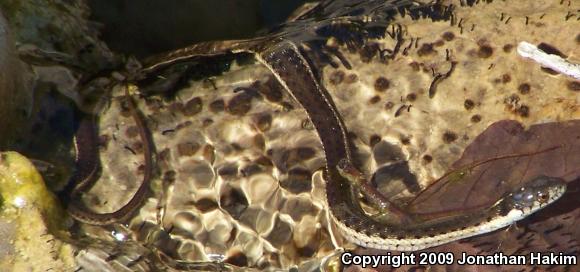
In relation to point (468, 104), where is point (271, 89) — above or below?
above

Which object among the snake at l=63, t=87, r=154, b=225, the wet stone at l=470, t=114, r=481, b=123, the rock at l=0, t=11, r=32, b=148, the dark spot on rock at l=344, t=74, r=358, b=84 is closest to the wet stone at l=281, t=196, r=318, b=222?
the dark spot on rock at l=344, t=74, r=358, b=84

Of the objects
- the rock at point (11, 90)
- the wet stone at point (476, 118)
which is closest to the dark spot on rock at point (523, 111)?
the wet stone at point (476, 118)

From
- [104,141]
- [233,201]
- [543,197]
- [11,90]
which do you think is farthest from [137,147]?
[543,197]

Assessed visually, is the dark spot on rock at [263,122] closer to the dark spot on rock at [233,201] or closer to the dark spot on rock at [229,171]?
the dark spot on rock at [229,171]

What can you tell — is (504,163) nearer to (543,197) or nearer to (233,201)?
(543,197)

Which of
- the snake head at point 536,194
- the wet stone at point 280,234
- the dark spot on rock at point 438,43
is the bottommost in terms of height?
the wet stone at point 280,234

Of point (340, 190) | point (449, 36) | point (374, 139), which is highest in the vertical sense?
point (449, 36)
